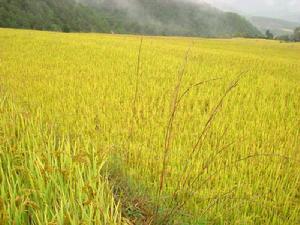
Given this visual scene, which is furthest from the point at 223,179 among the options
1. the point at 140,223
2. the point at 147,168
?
the point at 140,223

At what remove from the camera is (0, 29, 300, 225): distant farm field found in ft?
5.35

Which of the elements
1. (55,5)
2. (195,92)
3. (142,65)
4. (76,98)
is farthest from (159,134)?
(55,5)

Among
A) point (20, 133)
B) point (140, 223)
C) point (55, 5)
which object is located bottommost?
point (140, 223)

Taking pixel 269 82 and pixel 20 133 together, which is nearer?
pixel 20 133

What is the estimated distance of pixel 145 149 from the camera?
3107mm

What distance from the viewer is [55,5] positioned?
8181cm

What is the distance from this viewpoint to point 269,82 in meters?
7.30

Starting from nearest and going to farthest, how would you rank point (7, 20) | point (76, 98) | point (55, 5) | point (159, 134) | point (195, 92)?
point (159, 134), point (76, 98), point (195, 92), point (7, 20), point (55, 5)

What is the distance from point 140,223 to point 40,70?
18.6 ft

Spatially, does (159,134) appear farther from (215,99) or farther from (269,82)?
(269,82)

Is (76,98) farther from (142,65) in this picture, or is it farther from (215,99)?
(142,65)

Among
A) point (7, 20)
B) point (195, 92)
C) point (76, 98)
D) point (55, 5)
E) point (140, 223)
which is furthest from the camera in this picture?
point (55, 5)

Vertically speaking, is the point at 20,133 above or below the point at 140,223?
above

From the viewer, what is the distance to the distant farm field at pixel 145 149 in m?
1.63
